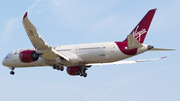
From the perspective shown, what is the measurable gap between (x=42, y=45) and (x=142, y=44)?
31.6 feet

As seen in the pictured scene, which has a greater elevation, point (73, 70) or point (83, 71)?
point (73, 70)

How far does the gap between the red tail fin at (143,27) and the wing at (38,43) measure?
772 centimetres

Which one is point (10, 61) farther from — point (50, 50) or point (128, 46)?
point (128, 46)

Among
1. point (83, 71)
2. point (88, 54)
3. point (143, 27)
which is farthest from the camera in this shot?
point (83, 71)

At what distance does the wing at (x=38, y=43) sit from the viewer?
3087 cm

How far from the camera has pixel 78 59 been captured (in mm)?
36156

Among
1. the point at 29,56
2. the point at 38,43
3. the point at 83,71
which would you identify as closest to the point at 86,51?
the point at 83,71

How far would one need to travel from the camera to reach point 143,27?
3481 cm

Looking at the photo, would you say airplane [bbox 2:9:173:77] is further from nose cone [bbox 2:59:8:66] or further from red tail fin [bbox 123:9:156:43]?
nose cone [bbox 2:59:8:66]

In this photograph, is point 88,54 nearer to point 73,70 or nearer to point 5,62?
point 73,70

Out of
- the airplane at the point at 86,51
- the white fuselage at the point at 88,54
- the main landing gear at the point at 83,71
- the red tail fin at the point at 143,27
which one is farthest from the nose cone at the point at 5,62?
the red tail fin at the point at 143,27

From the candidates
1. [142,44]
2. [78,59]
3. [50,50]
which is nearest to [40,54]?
[50,50]

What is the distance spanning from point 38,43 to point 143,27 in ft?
34.9

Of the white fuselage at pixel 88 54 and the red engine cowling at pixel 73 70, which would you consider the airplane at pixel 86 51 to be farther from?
the red engine cowling at pixel 73 70
